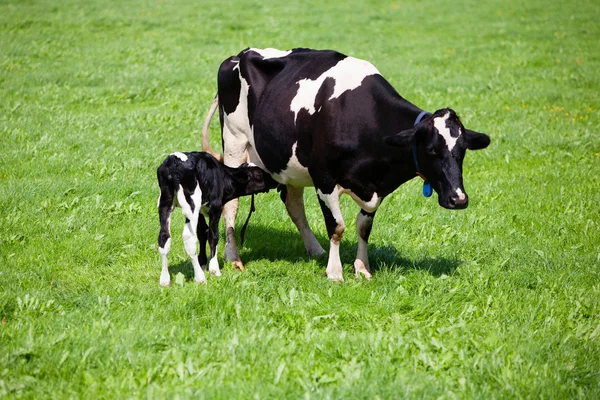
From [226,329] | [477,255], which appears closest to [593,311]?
[477,255]

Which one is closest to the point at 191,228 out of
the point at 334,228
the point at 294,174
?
the point at 294,174

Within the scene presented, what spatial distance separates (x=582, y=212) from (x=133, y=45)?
16.1 m

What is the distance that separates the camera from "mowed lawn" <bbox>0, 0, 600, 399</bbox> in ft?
18.6

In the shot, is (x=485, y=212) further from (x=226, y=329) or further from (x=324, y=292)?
(x=226, y=329)

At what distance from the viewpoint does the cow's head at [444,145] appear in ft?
23.2

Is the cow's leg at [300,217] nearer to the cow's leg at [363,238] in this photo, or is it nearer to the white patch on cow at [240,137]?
the white patch on cow at [240,137]

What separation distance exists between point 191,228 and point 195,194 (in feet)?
1.19

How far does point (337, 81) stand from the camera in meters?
8.20

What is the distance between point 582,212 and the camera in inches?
402

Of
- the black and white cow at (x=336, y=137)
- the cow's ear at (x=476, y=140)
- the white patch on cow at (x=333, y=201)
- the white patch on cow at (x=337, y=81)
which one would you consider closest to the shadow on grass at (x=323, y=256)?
the black and white cow at (x=336, y=137)

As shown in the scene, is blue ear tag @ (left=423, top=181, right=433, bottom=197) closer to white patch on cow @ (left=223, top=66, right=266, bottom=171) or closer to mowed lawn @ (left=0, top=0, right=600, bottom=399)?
mowed lawn @ (left=0, top=0, right=600, bottom=399)

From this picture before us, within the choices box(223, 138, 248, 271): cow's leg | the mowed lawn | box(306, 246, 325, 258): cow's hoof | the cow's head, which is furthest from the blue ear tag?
box(223, 138, 248, 271): cow's leg

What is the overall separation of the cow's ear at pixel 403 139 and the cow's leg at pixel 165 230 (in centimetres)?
231

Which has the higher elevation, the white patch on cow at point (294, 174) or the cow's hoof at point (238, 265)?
the white patch on cow at point (294, 174)
